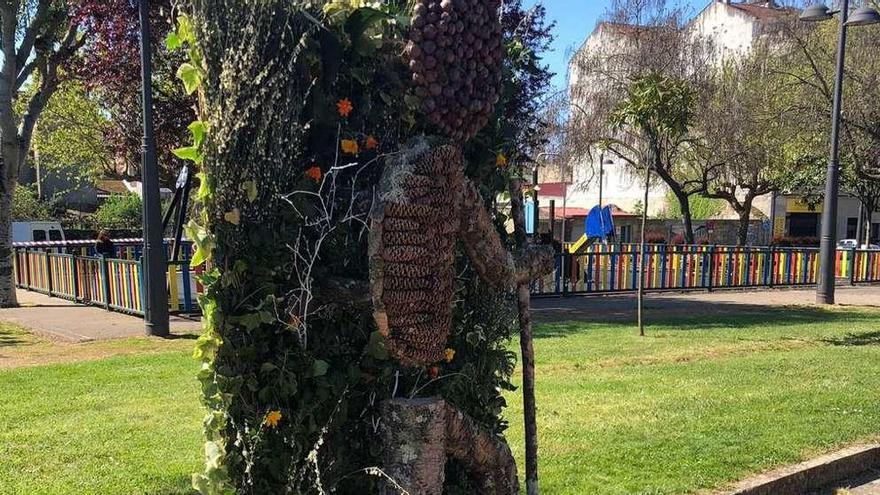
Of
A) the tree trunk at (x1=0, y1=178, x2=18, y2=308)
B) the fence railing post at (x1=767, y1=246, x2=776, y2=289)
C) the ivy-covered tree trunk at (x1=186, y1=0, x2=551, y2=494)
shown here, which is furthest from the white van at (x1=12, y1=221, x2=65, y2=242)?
the ivy-covered tree trunk at (x1=186, y1=0, x2=551, y2=494)

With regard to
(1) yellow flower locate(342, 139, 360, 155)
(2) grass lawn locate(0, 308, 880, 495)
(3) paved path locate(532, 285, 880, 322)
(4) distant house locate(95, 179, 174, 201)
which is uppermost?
(4) distant house locate(95, 179, 174, 201)

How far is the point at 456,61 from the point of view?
2.43 metres

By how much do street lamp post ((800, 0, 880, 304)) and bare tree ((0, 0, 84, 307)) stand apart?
47.5 feet

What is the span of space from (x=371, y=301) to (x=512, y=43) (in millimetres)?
1442

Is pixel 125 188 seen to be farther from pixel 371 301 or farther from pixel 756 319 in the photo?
pixel 371 301

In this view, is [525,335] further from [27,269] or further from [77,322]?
[27,269]

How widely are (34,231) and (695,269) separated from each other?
22.9 m

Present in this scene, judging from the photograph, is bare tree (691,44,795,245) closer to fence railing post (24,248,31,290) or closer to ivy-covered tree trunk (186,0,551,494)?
fence railing post (24,248,31,290)

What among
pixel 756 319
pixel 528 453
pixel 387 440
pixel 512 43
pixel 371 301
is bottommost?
pixel 756 319

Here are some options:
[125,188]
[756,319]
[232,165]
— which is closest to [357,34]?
[232,165]

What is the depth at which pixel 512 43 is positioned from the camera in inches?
126

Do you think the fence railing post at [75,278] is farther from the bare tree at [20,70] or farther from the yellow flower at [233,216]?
the yellow flower at [233,216]

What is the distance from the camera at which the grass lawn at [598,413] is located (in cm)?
480

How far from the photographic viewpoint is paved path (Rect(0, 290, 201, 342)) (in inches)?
439
